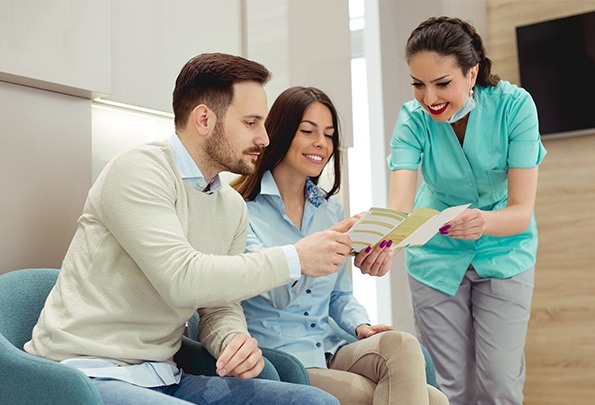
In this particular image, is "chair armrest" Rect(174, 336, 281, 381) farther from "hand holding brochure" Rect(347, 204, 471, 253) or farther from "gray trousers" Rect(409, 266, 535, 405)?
"gray trousers" Rect(409, 266, 535, 405)

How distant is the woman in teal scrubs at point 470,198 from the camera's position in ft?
7.89

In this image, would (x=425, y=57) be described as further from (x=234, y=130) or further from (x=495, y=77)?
(x=234, y=130)

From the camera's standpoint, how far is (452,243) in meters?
2.59

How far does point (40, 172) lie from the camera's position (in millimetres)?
2111

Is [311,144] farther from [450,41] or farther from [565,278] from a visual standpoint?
[565,278]

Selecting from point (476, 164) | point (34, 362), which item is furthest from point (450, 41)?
point (34, 362)

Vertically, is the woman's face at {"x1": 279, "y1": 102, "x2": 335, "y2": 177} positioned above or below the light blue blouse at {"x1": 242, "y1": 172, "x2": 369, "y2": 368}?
above

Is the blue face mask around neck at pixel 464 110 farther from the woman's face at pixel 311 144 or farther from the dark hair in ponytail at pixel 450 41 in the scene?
the woman's face at pixel 311 144

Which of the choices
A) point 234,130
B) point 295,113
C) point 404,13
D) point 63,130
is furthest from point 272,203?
point 404,13

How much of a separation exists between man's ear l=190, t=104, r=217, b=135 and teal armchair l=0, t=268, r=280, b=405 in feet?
1.76

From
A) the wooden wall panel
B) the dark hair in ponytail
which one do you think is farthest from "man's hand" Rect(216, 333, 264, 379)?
the wooden wall panel

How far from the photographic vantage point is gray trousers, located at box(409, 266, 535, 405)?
Answer: 2500 mm

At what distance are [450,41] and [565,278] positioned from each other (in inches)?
86.4

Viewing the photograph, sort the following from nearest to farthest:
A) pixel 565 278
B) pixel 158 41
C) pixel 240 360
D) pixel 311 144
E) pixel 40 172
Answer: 1. pixel 240 360
2. pixel 40 172
3. pixel 311 144
4. pixel 158 41
5. pixel 565 278
